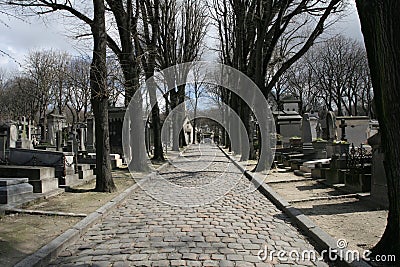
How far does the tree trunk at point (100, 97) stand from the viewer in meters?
10.8

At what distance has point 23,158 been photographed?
12.9m

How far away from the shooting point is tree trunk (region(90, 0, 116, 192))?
10789 mm

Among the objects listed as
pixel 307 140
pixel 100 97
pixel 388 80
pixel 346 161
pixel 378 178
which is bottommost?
pixel 378 178

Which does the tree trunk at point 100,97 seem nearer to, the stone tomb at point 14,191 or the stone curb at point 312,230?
the stone tomb at point 14,191

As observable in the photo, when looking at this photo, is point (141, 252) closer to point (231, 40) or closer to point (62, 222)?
point (62, 222)

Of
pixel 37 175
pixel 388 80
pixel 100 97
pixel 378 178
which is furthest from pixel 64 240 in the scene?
pixel 378 178

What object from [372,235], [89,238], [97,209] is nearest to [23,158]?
[97,209]

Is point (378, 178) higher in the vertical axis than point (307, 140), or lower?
lower

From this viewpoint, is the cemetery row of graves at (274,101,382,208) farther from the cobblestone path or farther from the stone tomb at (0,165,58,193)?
the stone tomb at (0,165,58,193)

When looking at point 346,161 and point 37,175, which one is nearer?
point 37,175

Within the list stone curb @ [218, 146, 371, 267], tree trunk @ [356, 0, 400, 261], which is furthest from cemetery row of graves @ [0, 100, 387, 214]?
tree trunk @ [356, 0, 400, 261]

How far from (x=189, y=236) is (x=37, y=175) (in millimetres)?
5280

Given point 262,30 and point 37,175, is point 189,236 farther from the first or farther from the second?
point 262,30

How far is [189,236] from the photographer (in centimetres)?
618
